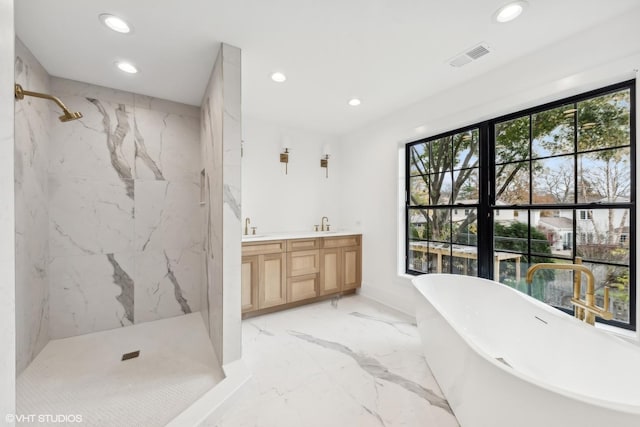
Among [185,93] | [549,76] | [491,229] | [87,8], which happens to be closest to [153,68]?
[185,93]

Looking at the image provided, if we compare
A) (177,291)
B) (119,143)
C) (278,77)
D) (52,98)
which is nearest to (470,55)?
(278,77)

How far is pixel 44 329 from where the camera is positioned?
229 centimetres

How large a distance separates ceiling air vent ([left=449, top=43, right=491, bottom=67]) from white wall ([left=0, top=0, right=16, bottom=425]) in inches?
98.3

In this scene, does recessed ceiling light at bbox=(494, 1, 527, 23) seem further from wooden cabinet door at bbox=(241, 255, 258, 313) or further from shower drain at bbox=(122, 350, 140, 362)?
shower drain at bbox=(122, 350, 140, 362)

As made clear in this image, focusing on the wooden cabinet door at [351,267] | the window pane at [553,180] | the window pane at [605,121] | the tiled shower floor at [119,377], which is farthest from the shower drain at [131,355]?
the window pane at [605,121]

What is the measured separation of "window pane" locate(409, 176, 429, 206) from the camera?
3.08 meters

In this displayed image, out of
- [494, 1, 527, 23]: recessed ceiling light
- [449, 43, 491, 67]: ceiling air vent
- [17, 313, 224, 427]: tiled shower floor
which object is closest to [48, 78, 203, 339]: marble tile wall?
[17, 313, 224, 427]: tiled shower floor

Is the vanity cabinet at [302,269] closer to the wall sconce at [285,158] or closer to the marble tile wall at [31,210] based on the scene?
the wall sconce at [285,158]

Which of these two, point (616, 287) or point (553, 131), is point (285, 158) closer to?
point (553, 131)

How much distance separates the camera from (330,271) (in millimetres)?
3502

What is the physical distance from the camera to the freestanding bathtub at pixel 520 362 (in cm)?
93

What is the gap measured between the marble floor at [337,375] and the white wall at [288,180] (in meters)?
1.40

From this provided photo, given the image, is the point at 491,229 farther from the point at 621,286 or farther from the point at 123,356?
the point at 123,356

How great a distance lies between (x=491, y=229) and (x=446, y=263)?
2.01 feet
